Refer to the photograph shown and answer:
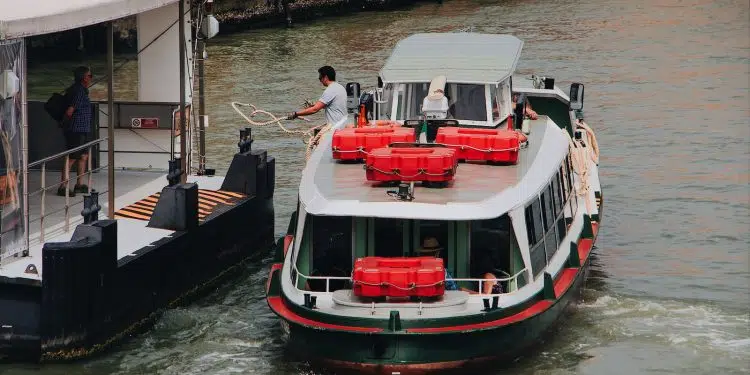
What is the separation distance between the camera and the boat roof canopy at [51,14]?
49.8ft

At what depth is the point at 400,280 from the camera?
15.4 m

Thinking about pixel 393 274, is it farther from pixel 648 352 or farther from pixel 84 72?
pixel 84 72

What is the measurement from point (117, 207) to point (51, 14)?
4421 millimetres

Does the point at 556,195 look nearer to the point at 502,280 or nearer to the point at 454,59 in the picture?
A: the point at 454,59

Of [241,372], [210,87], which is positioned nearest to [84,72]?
[241,372]

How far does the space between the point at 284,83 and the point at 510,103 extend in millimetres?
18519

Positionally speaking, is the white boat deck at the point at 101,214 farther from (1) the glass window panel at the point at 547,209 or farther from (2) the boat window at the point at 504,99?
(1) the glass window panel at the point at 547,209

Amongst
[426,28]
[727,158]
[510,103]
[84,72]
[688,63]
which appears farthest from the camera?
[426,28]

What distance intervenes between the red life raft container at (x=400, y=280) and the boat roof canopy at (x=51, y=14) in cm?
397

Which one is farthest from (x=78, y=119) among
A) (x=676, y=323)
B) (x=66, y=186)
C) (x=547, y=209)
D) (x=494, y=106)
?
(x=676, y=323)

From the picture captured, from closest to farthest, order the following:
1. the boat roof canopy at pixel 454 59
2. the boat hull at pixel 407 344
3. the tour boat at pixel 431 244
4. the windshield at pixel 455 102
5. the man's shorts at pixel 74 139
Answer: the boat hull at pixel 407 344, the tour boat at pixel 431 244, the man's shorts at pixel 74 139, the windshield at pixel 455 102, the boat roof canopy at pixel 454 59

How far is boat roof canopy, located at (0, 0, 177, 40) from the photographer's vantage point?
49.8ft

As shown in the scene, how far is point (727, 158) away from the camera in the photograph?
29.4m

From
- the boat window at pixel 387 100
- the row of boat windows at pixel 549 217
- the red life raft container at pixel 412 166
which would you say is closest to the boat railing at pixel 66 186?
the red life raft container at pixel 412 166
